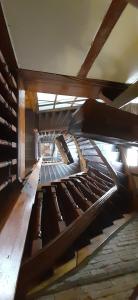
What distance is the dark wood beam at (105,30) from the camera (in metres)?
1.30

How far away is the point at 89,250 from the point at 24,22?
2.62 metres

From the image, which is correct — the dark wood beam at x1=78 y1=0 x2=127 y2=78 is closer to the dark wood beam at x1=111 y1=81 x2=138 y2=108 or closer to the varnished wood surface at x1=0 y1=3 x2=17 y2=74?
the dark wood beam at x1=111 y1=81 x2=138 y2=108

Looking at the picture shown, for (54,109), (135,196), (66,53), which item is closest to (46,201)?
(135,196)

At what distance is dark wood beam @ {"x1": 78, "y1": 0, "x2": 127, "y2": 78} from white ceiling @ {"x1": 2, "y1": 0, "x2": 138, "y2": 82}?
0.04 m

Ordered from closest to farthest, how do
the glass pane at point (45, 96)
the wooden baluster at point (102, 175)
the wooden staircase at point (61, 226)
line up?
the wooden staircase at point (61, 226) < the glass pane at point (45, 96) < the wooden baluster at point (102, 175)

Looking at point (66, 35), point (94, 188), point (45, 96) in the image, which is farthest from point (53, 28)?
point (94, 188)

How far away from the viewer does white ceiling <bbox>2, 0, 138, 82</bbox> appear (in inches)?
51.7

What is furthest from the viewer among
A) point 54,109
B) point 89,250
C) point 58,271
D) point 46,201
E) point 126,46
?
point 54,109

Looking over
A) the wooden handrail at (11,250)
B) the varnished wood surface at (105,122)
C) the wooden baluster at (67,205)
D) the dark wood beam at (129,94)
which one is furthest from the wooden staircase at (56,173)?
the varnished wood surface at (105,122)

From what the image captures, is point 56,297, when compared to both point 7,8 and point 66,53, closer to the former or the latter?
point 66,53

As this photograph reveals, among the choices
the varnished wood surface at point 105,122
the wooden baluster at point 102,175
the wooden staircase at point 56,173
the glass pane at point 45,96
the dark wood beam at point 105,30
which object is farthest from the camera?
the wooden staircase at point 56,173

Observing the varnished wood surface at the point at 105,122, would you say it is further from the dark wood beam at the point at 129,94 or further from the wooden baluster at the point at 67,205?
the wooden baluster at the point at 67,205

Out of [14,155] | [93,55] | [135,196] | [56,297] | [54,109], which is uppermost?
[54,109]

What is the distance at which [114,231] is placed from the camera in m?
3.06
